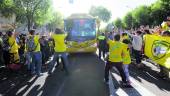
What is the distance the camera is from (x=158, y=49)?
1705cm

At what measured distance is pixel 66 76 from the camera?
1582 cm

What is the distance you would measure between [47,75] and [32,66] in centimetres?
86

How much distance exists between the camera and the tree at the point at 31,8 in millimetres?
63125

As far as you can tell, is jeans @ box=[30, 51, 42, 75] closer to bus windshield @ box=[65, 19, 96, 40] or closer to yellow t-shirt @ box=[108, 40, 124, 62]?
yellow t-shirt @ box=[108, 40, 124, 62]

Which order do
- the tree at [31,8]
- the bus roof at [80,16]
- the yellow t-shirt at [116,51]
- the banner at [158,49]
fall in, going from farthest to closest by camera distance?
the tree at [31,8] → the bus roof at [80,16] → the banner at [158,49] → the yellow t-shirt at [116,51]

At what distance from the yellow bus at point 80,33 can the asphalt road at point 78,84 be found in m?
9.03

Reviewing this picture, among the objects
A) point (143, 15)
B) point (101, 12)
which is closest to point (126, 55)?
point (143, 15)

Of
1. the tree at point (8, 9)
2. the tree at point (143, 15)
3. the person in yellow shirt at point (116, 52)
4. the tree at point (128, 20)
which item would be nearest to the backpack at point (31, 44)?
the person in yellow shirt at point (116, 52)

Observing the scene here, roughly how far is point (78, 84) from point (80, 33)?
1386 centimetres

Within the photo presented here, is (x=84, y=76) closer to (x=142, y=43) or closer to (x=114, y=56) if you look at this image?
(x=114, y=56)

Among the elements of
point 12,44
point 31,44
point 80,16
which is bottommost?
point 12,44

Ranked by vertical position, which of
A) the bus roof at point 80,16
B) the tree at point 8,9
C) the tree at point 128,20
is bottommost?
the tree at point 128,20

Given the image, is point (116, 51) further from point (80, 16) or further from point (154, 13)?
point (154, 13)

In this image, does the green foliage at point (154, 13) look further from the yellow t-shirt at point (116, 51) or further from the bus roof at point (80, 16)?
the yellow t-shirt at point (116, 51)
